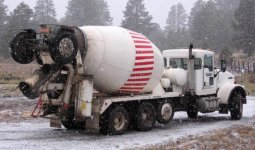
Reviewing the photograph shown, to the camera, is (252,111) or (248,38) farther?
(248,38)

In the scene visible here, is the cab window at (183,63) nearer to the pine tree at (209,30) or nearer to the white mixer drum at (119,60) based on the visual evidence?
the white mixer drum at (119,60)

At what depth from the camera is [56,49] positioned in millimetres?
13570

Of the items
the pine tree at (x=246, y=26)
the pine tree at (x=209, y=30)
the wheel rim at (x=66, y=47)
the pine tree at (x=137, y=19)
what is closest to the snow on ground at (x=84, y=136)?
the wheel rim at (x=66, y=47)

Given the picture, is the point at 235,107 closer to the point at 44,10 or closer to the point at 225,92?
the point at 225,92

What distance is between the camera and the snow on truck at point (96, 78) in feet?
46.2

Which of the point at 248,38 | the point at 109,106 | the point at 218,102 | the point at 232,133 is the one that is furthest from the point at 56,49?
the point at 248,38

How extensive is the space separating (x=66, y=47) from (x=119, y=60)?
2.05 meters

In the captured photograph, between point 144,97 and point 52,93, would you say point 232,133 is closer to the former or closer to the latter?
point 144,97

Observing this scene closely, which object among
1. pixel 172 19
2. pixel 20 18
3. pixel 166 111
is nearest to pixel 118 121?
pixel 166 111

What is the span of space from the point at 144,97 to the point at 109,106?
1.70 meters

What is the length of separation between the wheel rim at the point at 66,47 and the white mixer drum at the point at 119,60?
894 mm

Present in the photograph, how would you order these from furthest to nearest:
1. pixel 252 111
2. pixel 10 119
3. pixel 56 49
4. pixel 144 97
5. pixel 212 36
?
pixel 212 36
pixel 252 111
pixel 10 119
pixel 144 97
pixel 56 49

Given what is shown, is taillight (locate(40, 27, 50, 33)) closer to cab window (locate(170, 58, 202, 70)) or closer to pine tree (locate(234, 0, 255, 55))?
cab window (locate(170, 58, 202, 70))

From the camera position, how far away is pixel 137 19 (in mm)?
83562
